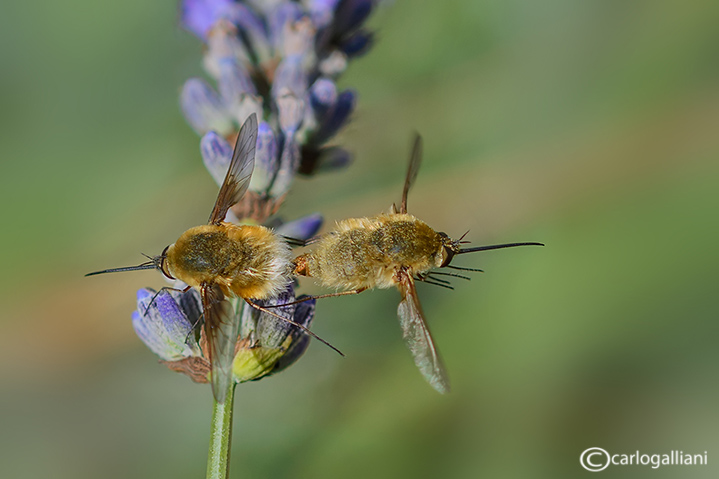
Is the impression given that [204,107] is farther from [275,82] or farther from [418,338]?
[418,338]

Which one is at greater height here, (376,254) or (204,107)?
(204,107)

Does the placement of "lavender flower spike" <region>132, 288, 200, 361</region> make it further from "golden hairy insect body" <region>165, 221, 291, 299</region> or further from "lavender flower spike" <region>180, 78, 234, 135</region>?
"lavender flower spike" <region>180, 78, 234, 135</region>

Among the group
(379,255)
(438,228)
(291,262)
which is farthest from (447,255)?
(438,228)

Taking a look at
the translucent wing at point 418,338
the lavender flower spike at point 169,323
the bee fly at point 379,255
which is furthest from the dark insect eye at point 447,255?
the lavender flower spike at point 169,323

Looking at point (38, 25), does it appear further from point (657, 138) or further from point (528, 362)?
point (657, 138)

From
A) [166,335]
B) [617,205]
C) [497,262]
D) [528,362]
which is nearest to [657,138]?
[617,205]

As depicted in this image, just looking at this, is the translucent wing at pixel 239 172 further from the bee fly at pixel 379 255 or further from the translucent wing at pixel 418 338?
the translucent wing at pixel 418 338
